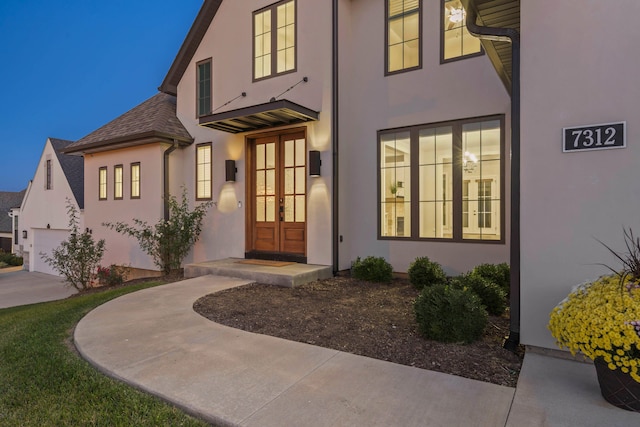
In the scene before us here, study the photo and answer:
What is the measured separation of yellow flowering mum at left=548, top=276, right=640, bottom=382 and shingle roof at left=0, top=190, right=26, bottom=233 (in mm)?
35917

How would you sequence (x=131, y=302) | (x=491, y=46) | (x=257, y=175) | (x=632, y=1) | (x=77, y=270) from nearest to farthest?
(x=632, y=1), (x=491, y=46), (x=131, y=302), (x=257, y=175), (x=77, y=270)

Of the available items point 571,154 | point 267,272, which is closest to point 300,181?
point 267,272

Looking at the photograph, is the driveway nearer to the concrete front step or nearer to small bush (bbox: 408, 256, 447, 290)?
the concrete front step

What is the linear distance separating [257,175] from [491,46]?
547cm

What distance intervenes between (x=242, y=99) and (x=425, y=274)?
222 inches

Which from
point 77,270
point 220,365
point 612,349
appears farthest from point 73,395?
point 77,270

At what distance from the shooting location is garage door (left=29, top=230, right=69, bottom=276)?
50.6ft

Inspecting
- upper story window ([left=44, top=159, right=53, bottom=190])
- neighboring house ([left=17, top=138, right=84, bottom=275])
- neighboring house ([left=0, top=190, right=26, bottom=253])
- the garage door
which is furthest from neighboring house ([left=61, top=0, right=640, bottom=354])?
neighboring house ([left=0, top=190, right=26, bottom=253])

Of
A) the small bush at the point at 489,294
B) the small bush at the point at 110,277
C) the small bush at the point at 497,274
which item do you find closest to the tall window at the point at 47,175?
the small bush at the point at 110,277

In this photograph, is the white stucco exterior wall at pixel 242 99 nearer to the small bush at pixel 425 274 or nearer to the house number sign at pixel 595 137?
the small bush at pixel 425 274

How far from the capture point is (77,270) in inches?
359

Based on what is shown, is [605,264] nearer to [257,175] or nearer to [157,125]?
[257,175]

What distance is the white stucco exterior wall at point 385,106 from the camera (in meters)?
6.28

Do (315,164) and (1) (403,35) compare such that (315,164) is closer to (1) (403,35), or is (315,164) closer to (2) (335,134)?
(2) (335,134)
